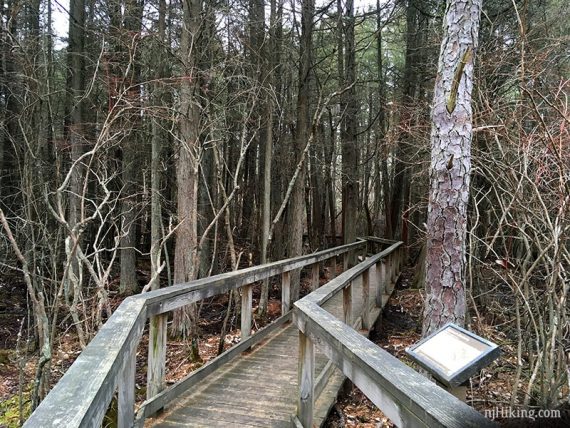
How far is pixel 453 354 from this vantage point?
1.85 metres

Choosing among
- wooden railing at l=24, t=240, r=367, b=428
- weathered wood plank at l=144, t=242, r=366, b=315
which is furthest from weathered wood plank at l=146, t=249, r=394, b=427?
weathered wood plank at l=144, t=242, r=366, b=315

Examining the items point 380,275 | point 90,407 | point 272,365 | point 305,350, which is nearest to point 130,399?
point 305,350

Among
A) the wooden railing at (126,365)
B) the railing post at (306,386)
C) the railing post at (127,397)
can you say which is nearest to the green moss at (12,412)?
the wooden railing at (126,365)

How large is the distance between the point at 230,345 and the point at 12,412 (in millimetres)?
3513

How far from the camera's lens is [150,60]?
1031 centimetres

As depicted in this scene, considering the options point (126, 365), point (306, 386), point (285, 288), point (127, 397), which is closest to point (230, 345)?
point (285, 288)

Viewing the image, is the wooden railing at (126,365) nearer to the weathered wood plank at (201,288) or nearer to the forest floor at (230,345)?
the weathered wood plank at (201,288)

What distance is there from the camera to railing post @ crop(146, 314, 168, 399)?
10.8 ft

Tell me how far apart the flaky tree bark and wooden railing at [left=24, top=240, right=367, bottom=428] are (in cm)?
210

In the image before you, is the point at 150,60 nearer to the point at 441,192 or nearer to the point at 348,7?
the point at 348,7

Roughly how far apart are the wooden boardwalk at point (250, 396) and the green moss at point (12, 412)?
10.5 ft

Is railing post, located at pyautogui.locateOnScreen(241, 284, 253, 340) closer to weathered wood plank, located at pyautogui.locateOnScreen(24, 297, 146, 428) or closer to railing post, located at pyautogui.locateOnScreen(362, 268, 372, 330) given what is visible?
railing post, located at pyautogui.locateOnScreen(362, 268, 372, 330)

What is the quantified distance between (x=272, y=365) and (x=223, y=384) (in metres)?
0.75

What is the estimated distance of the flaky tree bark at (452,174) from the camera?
3.96 m
